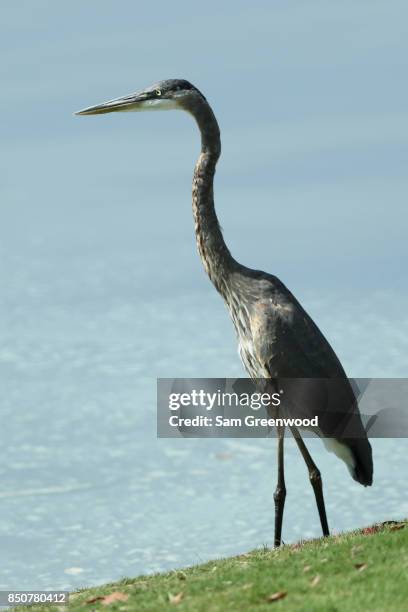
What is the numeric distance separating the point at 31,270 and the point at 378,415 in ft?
54.0

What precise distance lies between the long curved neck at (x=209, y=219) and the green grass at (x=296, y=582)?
1.69 metres

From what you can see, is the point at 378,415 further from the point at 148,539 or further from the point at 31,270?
the point at 31,270

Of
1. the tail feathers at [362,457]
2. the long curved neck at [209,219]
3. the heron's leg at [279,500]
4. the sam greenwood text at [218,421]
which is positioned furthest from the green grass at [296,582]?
the long curved neck at [209,219]

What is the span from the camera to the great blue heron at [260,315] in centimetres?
773

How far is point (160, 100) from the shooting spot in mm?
8258

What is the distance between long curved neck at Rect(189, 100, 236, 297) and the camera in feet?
26.5

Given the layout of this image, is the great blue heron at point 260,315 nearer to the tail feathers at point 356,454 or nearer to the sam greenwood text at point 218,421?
the tail feathers at point 356,454

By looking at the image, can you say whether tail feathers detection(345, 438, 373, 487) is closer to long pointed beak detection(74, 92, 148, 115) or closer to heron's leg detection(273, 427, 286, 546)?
heron's leg detection(273, 427, 286, 546)

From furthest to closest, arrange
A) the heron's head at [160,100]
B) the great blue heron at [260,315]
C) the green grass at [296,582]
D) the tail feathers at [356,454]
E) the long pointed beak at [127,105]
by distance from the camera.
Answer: the long pointed beak at [127,105]
the heron's head at [160,100]
the tail feathers at [356,454]
the great blue heron at [260,315]
the green grass at [296,582]

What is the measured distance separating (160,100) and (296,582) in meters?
3.32

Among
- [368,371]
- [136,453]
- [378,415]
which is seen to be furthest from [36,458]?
[378,415]

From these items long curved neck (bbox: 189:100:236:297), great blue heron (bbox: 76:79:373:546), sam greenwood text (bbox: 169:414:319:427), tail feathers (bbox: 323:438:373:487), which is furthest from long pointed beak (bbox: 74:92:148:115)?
tail feathers (bbox: 323:438:373:487)

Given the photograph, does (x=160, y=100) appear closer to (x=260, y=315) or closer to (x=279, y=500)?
(x=260, y=315)

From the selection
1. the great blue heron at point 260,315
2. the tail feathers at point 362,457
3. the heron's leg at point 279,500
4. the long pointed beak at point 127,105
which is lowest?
the heron's leg at point 279,500
